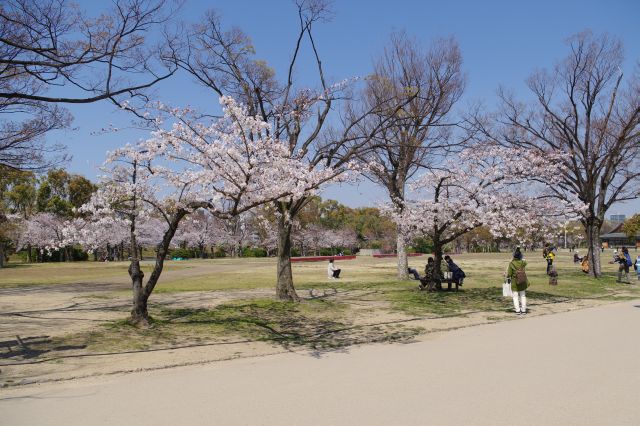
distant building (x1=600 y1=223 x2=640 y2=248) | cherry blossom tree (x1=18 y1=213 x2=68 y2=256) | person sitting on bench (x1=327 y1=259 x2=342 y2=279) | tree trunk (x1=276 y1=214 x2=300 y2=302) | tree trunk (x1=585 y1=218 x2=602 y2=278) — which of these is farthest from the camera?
distant building (x1=600 y1=223 x2=640 y2=248)

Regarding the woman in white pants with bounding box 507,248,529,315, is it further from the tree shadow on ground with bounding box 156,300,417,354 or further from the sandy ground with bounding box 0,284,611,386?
the tree shadow on ground with bounding box 156,300,417,354

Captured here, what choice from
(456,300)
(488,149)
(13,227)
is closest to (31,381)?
(456,300)

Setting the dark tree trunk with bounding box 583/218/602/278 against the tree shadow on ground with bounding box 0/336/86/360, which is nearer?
the tree shadow on ground with bounding box 0/336/86/360

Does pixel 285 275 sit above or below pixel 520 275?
above

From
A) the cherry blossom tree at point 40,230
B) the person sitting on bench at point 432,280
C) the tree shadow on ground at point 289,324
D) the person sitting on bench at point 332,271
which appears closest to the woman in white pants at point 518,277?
the tree shadow on ground at point 289,324

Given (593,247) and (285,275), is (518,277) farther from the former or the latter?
(593,247)

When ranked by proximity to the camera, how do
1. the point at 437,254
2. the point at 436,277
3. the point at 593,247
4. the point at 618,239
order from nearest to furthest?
the point at 437,254, the point at 436,277, the point at 593,247, the point at 618,239

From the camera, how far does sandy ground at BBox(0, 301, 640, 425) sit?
15.3 ft

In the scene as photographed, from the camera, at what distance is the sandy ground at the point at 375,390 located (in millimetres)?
4660

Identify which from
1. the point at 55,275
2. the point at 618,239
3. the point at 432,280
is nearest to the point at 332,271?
the point at 432,280

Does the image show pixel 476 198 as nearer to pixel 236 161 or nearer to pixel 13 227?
pixel 236 161

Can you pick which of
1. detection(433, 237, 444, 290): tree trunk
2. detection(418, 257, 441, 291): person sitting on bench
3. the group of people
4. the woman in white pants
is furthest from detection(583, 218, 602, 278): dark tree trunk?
the woman in white pants

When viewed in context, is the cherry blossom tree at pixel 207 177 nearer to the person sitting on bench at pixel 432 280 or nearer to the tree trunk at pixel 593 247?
the person sitting on bench at pixel 432 280

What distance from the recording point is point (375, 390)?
559 cm
